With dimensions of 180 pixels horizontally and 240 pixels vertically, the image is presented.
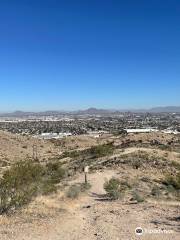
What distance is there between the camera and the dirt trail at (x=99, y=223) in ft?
48.1

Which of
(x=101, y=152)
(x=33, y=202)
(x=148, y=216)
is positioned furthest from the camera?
(x=101, y=152)

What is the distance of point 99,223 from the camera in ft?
53.6

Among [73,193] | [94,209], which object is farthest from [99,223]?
[73,193]

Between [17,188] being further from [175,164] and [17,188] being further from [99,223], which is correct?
[175,164]

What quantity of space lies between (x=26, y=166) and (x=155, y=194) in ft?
24.6

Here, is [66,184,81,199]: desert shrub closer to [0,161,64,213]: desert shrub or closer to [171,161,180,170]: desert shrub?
[0,161,64,213]: desert shrub

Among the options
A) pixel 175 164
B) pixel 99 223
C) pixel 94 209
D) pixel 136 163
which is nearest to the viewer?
pixel 99 223

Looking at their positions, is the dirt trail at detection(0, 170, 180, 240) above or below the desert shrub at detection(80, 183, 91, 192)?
above

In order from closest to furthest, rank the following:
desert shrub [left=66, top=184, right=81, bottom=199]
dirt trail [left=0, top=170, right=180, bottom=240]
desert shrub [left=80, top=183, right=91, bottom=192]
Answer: dirt trail [left=0, top=170, right=180, bottom=240] < desert shrub [left=66, top=184, right=81, bottom=199] < desert shrub [left=80, top=183, right=91, bottom=192]

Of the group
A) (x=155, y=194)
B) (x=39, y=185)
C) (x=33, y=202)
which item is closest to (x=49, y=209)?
(x=33, y=202)

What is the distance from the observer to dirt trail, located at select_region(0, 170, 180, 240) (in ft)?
48.1

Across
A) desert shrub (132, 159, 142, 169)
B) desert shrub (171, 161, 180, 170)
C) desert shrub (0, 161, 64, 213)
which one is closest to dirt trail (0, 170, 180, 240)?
desert shrub (0, 161, 64, 213)

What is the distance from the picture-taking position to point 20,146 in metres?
87.7

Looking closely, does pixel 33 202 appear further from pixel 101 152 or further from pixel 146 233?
pixel 101 152
